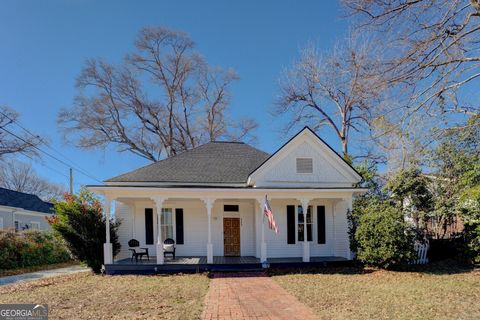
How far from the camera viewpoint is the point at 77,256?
13.3m

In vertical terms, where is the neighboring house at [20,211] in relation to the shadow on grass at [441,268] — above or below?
above

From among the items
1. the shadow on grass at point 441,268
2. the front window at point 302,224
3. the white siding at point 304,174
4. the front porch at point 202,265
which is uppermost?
the white siding at point 304,174

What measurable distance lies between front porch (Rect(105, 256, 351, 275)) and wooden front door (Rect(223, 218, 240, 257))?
1.46 m

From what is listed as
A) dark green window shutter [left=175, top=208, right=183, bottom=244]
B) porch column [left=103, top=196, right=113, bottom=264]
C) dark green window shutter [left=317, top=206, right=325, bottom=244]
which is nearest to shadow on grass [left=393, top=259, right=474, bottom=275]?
dark green window shutter [left=317, top=206, right=325, bottom=244]

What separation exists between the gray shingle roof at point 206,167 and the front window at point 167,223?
58.1 inches

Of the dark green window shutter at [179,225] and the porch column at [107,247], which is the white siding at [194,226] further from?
the porch column at [107,247]

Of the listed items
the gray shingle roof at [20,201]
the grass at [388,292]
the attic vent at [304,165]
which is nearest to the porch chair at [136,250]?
the grass at [388,292]

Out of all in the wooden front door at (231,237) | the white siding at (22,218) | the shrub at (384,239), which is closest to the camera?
the shrub at (384,239)

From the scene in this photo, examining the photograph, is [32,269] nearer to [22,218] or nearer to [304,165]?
[22,218]

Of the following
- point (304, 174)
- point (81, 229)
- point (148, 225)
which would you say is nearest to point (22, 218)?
point (81, 229)

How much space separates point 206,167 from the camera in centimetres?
1602

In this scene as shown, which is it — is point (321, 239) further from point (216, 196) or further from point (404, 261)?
point (216, 196)

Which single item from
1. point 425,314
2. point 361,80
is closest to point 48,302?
point 425,314

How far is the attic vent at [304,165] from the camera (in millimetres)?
14828
